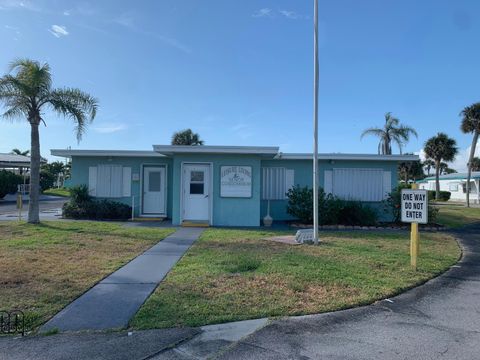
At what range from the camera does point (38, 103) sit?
1363 centimetres

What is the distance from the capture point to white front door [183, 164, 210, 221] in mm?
14492

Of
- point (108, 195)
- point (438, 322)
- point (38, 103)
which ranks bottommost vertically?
point (438, 322)

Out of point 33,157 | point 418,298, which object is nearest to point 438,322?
point 418,298

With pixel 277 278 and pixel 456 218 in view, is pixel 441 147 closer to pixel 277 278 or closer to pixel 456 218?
pixel 456 218

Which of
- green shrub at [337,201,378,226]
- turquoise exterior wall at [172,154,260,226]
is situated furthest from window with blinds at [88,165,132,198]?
green shrub at [337,201,378,226]

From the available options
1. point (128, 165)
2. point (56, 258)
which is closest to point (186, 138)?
point (128, 165)

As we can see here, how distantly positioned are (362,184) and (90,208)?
36.7 feet

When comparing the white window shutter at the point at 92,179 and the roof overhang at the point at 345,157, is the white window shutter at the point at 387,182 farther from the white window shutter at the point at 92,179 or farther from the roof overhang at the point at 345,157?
the white window shutter at the point at 92,179

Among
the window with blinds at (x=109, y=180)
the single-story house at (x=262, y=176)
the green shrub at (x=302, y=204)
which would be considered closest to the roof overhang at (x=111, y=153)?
the single-story house at (x=262, y=176)

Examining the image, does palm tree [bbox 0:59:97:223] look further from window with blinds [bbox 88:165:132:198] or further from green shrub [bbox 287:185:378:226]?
green shrub [bbox 287:185:378:226]

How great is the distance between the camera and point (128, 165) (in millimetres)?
16688

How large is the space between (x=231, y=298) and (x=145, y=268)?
8.16 feet

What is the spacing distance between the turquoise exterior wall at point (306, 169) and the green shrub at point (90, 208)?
5.75 metres

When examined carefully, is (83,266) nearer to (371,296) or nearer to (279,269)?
(279,269)
